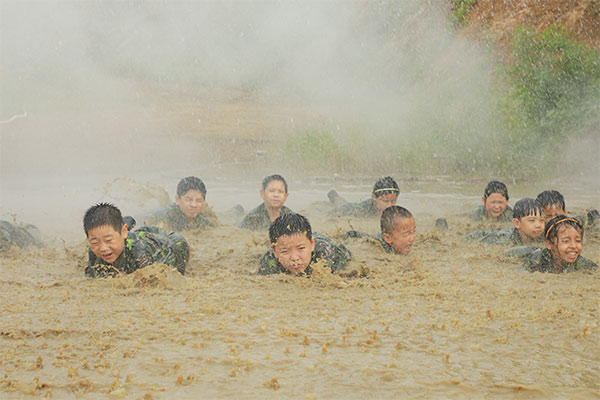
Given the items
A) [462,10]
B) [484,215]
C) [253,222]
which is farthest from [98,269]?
[462,10]

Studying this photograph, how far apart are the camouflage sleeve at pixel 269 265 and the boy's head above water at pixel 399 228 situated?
1.34m

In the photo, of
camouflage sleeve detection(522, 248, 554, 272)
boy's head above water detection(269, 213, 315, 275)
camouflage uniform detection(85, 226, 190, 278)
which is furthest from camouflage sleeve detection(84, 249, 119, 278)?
camouflage sleeve detection(522, 248, 554, 272)

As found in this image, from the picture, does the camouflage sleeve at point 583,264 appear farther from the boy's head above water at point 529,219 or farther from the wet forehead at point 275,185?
the wet forehead at point 275,185

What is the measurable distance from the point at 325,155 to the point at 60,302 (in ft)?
37.0

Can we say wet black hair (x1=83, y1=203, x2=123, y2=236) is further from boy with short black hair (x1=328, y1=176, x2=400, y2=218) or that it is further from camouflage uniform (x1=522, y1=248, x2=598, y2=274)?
boy with short black hair (x1=328, y1=176, x2=400, y2=218)

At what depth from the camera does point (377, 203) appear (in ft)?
26.9

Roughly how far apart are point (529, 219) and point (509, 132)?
7.55m

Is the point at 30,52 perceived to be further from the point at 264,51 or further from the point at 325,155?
the point at 325,155

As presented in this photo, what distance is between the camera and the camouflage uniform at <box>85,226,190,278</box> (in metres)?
4.83

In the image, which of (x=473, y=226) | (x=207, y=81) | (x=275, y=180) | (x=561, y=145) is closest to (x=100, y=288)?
(x=275, y=180)

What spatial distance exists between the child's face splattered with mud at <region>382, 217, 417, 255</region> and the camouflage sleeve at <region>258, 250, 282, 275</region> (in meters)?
1.35

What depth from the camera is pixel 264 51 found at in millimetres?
28953

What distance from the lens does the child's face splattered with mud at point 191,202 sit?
24.1ft

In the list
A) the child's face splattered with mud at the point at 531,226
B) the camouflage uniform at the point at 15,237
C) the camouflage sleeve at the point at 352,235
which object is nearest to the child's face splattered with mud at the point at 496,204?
the child's face splattered with mud at the point at 531,226
